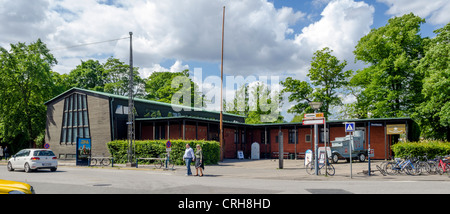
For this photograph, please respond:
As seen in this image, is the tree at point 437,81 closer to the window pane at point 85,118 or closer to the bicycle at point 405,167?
the bicycle at point 405,167

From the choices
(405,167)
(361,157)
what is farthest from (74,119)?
(405,167)

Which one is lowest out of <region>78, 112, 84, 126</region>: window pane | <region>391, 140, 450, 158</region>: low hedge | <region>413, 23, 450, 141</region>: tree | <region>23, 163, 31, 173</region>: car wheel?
<region>23, 163, 31, 173</region>: car wheel

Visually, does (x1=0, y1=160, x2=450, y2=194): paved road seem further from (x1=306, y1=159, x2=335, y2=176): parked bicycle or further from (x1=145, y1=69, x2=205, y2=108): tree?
(x1=145, y1=69, x2=205, y2=108): tree

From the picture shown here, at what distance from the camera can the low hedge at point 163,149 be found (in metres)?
28.1

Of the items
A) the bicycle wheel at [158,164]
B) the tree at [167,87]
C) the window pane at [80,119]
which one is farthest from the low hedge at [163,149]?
the tree at [167,87]

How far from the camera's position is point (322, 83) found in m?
44.4

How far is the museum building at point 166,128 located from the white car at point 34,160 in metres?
10.6

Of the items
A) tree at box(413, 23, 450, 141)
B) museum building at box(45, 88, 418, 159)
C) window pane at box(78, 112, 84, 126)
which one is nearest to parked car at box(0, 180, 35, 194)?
museum building at box(45, 88, 418, 159)

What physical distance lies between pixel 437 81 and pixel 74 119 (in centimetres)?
3423

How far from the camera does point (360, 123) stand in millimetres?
36719

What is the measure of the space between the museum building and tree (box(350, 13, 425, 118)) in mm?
2934

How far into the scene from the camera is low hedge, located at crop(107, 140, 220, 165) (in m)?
28.1

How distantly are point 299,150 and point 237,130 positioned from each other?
7225 millimetres
